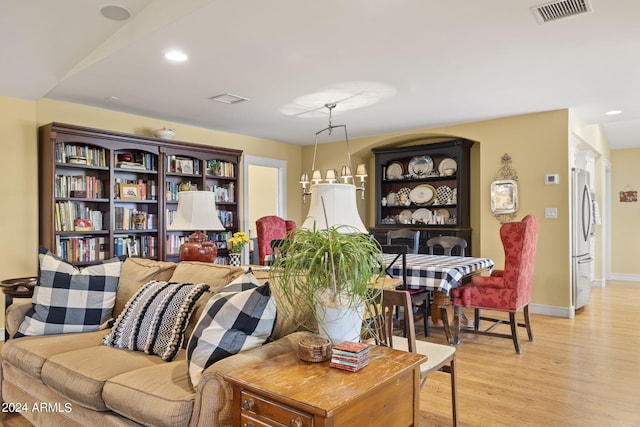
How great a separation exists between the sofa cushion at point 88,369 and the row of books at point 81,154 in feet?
9.28

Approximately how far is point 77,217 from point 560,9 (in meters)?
4.64

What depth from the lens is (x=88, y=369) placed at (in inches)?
77.5

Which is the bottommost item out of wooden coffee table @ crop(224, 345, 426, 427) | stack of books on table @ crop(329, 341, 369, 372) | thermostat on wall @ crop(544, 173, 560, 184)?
wooden coffee table @ crop(224, 345, 426, 427)

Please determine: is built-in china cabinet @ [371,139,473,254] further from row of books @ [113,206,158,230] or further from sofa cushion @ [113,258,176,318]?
sofa cushion @ [113,258,176,318]

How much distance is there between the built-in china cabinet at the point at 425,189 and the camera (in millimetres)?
5836

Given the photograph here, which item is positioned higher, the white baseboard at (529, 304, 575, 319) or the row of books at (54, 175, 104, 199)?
the row of books at (54, 175, 104, 199)

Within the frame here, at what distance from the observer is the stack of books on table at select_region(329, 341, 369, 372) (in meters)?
1.46

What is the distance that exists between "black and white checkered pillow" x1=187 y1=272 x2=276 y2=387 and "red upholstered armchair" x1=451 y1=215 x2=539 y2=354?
2.49m

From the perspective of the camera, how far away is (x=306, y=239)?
158 cm

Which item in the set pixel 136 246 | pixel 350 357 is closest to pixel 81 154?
pixel 136 246

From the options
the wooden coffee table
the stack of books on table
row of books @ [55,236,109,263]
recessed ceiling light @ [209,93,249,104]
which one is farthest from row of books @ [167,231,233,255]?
the stack of books on table

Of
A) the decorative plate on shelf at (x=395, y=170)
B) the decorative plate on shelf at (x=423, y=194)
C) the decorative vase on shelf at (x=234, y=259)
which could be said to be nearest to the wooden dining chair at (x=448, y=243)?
the decorative plate on shelf at (x=423, y=194)

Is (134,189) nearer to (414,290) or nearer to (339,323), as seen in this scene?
(414,290)

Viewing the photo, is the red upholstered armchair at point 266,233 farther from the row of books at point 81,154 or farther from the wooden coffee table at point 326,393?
the wooden coffee table at point 326,393
